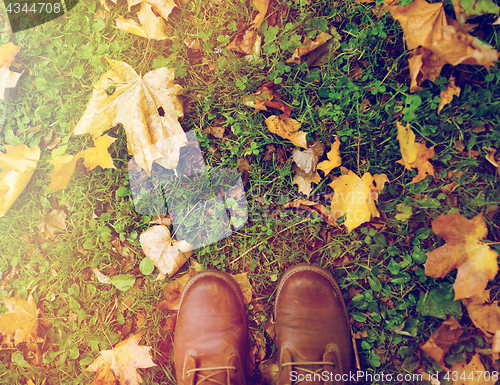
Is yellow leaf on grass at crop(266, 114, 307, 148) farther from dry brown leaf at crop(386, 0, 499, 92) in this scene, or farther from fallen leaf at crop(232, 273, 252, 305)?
fallen leaf at crop(232, 273, 252, 305)

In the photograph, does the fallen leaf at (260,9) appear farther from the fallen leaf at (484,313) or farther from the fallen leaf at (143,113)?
the fallen leaf at (484,313)

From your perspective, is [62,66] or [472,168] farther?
[62,66]

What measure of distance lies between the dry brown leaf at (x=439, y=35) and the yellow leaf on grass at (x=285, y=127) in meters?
0.68

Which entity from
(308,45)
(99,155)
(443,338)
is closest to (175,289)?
(99,155)

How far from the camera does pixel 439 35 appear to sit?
1269 mm

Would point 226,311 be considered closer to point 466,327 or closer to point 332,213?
point 332,213

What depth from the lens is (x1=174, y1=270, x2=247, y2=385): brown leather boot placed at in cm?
156

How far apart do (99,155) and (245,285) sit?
1.24 meters

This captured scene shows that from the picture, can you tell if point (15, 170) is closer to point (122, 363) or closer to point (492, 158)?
point (122, 363)

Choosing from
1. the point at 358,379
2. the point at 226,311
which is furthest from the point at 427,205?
the point at 226,311

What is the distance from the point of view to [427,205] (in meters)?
1.50

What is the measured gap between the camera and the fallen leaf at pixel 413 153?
1.43 metres

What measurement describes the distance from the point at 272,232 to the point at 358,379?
1009 mm

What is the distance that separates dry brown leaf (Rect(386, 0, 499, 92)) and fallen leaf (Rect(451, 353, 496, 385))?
1.55 meters
